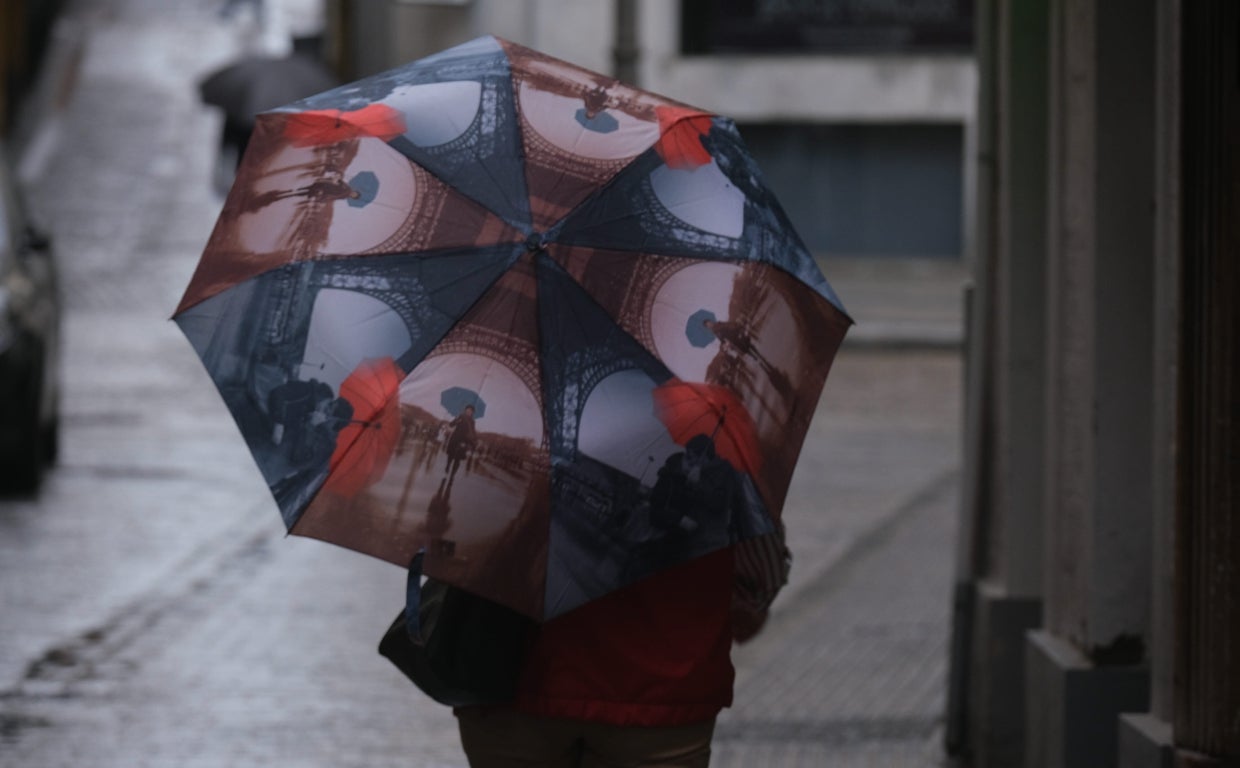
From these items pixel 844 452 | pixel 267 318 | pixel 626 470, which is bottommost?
pixel 844 452

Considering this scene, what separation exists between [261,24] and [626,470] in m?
36.7

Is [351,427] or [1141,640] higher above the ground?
[351,427]

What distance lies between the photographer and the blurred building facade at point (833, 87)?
96.2 ft

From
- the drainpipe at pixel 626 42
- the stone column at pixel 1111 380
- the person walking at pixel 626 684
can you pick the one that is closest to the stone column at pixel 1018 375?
the stone column at pixel 1111 380

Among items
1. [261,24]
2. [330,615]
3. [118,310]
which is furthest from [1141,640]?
[261,24]

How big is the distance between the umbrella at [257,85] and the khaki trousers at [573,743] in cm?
1534

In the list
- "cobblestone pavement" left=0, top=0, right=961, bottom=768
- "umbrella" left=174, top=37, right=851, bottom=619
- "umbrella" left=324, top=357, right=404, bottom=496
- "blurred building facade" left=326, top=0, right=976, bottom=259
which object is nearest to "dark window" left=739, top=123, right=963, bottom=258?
"blurred building facade" left=326, top=0, right=976, bottom=259

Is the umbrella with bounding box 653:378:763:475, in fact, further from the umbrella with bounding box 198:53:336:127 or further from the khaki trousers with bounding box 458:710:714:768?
the umbrella with bounding box 198:53:336:127

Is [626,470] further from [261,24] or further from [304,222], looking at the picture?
[261,24]

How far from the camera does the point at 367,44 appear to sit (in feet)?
102

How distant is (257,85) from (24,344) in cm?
768

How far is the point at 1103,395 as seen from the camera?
5277mm

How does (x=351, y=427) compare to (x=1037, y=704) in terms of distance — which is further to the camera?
(x=1037, y=704)

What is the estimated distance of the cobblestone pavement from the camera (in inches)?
268
